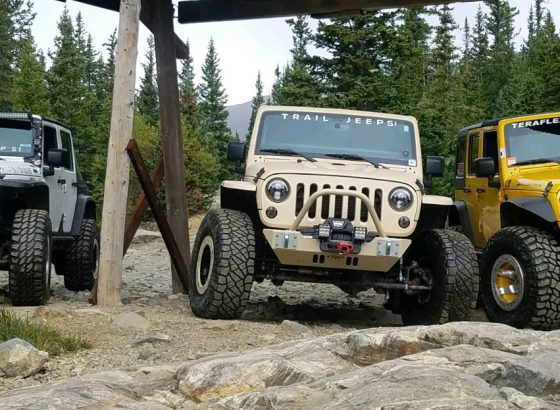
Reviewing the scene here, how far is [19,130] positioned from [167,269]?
6190mm

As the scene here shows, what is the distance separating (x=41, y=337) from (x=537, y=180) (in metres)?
4.77

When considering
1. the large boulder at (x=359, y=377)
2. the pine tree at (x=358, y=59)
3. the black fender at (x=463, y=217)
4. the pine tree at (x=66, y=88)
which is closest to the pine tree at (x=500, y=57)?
the pine tree at (x=358, y=59)

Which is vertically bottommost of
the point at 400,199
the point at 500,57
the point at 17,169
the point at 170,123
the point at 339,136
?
the point at 400,199

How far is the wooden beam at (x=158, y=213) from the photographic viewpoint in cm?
689

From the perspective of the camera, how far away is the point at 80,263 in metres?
Answer: 9.43

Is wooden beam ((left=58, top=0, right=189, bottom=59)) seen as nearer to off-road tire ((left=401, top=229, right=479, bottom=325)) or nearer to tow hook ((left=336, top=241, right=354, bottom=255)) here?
tow hook ((left=336, top=241, right=354, bottom=255))

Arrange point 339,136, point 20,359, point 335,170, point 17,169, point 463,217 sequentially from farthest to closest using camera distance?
point 463,217 < point 17,169 < point 339,136 < point 335,170 < point 20,359

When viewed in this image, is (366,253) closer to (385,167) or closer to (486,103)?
(385,167)

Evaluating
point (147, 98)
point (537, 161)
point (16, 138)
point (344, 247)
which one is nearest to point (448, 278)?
point (344, 247)

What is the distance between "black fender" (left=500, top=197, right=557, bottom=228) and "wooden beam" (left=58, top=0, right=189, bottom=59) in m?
4.32

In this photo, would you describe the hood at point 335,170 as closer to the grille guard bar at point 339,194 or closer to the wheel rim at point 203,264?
the grille guard bar at point 339,194

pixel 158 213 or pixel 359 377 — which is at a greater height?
pixel 158 213

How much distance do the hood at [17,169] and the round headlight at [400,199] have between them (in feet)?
13.7

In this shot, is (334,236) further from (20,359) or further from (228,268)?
(20,359)
